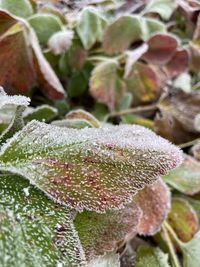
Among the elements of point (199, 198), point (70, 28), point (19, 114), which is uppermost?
point (19, 114)

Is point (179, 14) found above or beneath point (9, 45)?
beneath

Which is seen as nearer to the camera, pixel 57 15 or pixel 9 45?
pixel 9 45

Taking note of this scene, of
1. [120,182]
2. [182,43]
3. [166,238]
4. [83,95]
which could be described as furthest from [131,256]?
[182,43]

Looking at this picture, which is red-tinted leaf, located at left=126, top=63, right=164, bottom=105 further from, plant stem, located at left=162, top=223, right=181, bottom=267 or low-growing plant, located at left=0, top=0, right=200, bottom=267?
plant stem, located at left=162, top=223, right=181, bottom=267

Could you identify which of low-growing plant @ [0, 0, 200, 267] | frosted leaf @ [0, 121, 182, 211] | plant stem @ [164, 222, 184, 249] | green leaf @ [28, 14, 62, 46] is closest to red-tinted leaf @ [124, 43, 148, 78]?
low-growing plant @ [0, 0, 200, 267]

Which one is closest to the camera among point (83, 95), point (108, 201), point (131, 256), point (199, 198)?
point (108, 201)

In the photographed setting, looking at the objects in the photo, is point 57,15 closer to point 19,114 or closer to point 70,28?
point 70,28

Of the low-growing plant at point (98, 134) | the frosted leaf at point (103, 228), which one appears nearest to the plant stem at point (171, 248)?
the low-growing plant at point (98, 134)

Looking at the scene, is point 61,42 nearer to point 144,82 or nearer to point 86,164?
point 144,82
